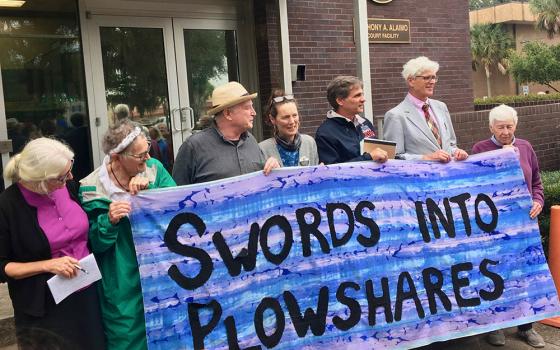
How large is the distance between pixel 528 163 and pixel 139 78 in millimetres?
4121

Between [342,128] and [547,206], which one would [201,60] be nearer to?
[342,128]

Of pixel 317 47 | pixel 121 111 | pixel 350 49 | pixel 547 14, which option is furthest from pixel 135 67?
pixel 547 14

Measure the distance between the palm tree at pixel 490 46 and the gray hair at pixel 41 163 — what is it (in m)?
47.4

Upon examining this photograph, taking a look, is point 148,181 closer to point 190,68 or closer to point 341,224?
point 341,224

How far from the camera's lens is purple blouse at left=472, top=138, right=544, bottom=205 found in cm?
403

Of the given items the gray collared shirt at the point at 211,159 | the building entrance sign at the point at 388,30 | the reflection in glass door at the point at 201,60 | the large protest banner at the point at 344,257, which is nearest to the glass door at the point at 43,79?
the reflection in glass door at the point at 201,60

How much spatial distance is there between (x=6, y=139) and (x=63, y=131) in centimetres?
58

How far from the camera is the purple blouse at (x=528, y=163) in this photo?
13.2 feet

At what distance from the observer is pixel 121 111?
20.0ft

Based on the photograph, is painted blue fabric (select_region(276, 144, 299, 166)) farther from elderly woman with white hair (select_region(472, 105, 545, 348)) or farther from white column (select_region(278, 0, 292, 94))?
white column (select_region(278, 0, 292, 94))

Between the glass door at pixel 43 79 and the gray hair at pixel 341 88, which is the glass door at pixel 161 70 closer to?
the glass door at pixel 43 79

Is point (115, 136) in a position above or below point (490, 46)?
below

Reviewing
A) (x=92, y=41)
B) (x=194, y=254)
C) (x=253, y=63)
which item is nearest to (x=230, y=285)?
(x=194, y=254)

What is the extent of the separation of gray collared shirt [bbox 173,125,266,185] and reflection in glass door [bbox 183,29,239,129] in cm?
314
